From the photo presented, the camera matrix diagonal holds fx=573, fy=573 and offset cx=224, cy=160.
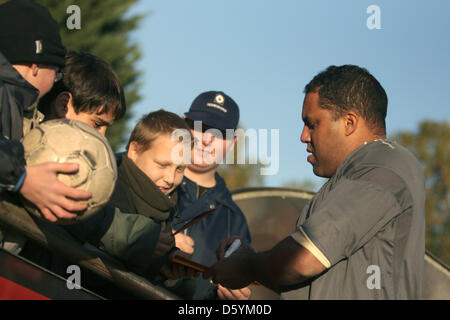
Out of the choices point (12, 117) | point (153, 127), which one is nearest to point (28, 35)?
point (12, 117)

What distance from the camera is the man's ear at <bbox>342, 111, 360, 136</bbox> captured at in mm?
2867

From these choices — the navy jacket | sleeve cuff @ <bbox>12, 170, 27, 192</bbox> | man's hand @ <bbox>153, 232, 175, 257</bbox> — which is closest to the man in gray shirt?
man's hand @ <bbox>153, 232, 175, 257</bbox>

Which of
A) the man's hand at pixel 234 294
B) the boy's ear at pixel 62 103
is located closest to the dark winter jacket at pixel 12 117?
the boy's ear at pixel 62 103

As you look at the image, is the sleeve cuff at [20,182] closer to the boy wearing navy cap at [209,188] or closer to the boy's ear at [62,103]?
the boy's ear at [62,103]

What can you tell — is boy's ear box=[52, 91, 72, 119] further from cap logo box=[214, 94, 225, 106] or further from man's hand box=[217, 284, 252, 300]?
cap logo box=[214, 94, 225, 106]

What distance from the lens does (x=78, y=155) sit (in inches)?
85.6

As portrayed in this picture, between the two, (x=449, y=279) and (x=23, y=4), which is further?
(x=449, y=279)

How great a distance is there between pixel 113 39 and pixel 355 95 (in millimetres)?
19493

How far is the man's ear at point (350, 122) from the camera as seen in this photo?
287 cm

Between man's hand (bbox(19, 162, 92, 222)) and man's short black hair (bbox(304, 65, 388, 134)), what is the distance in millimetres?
1414

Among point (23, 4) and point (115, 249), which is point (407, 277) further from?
point (23, 4)
